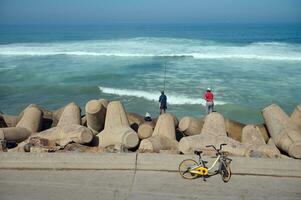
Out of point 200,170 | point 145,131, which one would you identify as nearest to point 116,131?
point 145,131

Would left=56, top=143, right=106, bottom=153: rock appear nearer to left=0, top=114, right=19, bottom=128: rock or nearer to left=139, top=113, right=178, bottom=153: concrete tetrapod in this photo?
left=139, top=113, right=178, bottom=153: concrete tetrapod

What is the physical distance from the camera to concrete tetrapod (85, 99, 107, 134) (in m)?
10.6

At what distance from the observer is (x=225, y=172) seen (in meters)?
6.53

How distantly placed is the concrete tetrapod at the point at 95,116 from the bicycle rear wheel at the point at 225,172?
16.0 feet

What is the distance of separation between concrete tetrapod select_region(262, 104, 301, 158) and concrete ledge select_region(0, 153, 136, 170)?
3527 millimetres

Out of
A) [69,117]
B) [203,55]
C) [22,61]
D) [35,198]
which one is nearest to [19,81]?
[22,61]

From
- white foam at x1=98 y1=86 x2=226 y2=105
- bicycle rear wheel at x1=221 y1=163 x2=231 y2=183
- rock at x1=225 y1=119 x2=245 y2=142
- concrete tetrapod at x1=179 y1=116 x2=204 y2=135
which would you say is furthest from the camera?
white foam at x1=98 y1=86 x2=226 y2=105

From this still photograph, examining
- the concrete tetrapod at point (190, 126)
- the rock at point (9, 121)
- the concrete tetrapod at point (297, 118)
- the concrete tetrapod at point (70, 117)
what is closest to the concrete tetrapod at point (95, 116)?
the concrete tetrapod at point (70, 117)

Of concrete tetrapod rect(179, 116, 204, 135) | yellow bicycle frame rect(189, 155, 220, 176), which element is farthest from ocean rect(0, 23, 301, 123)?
yellow bicycle frame rect(189, 155, 220, 176)

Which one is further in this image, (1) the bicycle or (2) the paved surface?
(1) the bicycle

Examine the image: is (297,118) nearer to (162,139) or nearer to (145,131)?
(162,139)

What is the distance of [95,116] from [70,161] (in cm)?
369

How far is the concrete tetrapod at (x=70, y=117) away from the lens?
10758mm

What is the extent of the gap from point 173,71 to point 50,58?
14.5 meters
